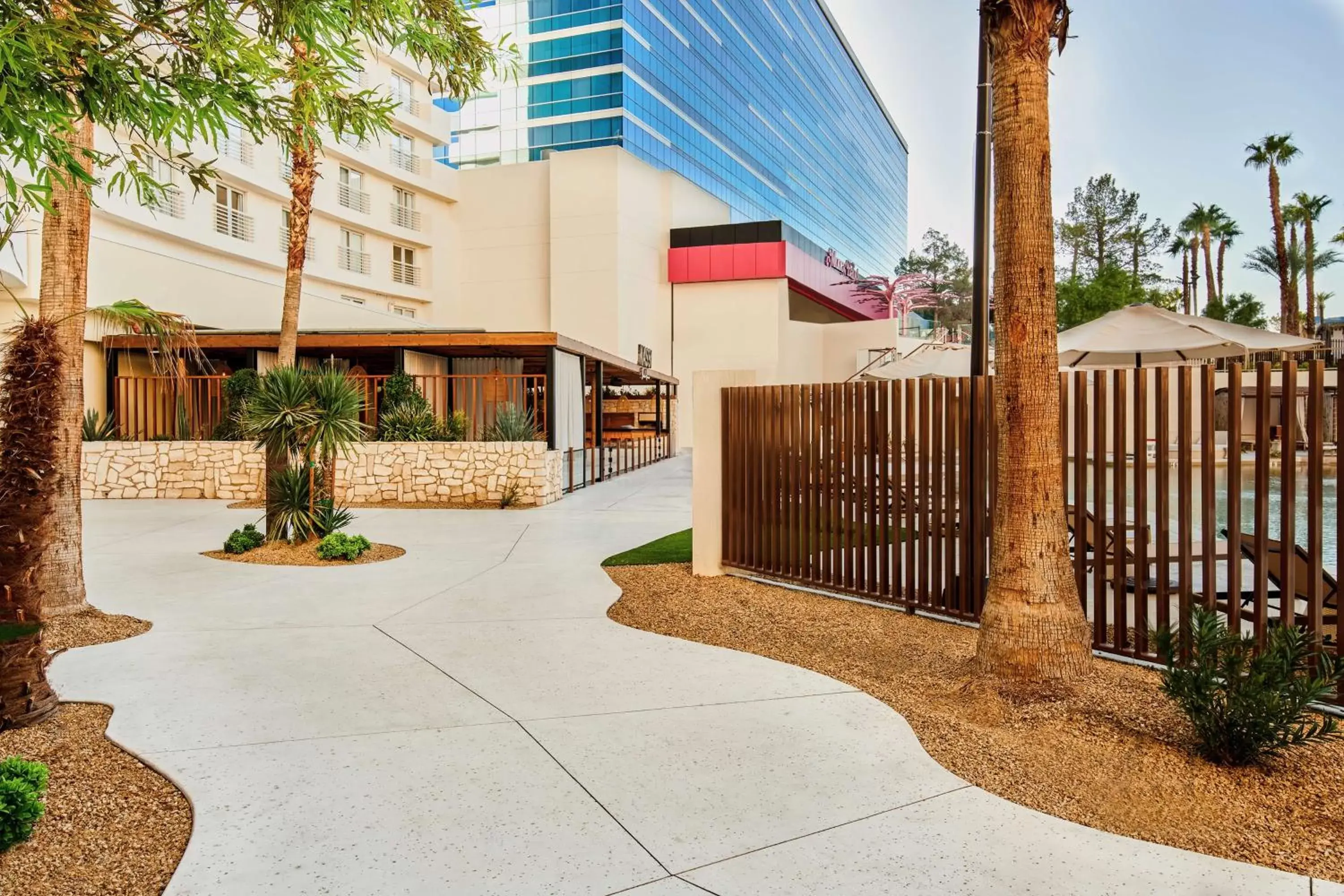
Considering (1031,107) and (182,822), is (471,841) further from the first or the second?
(1031,107)

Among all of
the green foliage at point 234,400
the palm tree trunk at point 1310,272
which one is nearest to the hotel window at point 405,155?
the green foliage at point 234,400

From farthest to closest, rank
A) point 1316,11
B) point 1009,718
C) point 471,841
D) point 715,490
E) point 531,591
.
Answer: point 1316,11 < point 715,490 < point 531,591 < point 1009,718 < point 471,841

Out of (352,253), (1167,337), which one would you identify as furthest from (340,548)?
(352,253)

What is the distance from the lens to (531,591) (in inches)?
299

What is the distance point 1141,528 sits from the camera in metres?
5.20

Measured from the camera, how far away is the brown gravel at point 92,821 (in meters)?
2.78

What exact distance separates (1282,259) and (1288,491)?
4604 centimetres

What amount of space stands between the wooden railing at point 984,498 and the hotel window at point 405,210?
106 ft

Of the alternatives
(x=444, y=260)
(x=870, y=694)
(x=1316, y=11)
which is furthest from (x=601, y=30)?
(x=870, y=694)

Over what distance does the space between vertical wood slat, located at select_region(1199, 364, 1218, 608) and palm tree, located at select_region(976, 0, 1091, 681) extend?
809mm

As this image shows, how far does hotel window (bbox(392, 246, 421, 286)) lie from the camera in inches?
1443

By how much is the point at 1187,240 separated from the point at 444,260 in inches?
2086

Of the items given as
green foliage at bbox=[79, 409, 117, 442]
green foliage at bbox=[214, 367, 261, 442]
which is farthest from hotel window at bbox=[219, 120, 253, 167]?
green foliage at bbox=[214, 367, 261, 442]

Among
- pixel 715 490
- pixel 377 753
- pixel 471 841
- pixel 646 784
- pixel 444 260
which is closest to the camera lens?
pixel 471 841
